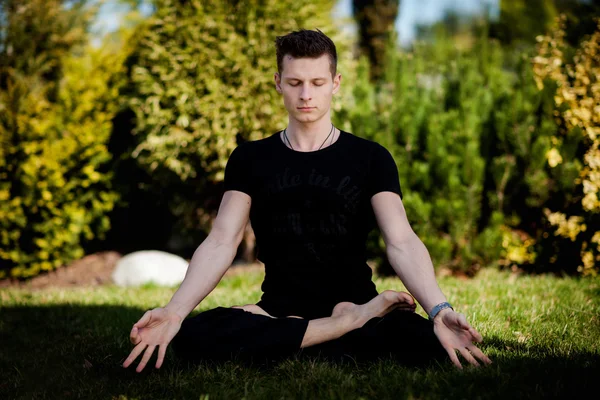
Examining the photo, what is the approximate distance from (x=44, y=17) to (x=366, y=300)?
6375mm

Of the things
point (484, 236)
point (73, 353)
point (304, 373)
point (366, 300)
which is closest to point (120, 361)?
point (73, 353)

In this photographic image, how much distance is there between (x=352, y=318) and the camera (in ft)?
9.20

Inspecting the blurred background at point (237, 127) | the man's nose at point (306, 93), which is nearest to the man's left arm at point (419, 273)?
the man's nose at point (306, 93)

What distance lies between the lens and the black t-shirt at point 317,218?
3.00 metres

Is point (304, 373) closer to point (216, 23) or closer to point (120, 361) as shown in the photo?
point (120, 361)

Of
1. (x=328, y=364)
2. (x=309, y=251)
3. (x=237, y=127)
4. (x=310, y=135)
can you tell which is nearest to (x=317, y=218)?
(x=309, y=251)

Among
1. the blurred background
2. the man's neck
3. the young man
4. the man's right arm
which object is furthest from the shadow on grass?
the blurred background

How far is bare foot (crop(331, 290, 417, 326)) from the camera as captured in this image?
271 cm

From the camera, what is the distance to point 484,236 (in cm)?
578

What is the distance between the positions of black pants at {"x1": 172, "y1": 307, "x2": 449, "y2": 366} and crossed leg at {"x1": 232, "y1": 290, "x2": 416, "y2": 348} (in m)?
0.03

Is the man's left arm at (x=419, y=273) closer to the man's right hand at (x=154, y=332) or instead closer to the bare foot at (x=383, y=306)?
the bare foot at (x=383, y=306)

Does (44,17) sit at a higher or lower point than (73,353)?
higher

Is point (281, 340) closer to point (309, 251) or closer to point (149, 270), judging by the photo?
point (309, 251)

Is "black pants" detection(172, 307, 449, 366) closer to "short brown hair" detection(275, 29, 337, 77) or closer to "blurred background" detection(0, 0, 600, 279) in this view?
"short brown hair" detection(275, 29, 337, 77)
